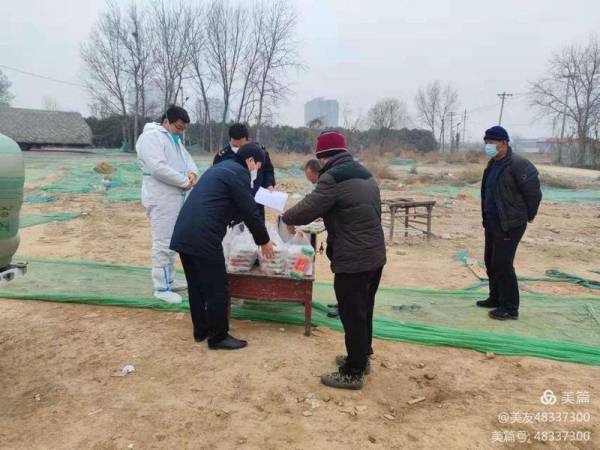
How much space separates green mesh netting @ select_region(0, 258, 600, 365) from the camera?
146 inches

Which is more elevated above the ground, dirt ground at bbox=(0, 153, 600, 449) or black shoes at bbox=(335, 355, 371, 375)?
black shoes at bbox=(335, 355, 371, 375)

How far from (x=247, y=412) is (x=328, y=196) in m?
1.37

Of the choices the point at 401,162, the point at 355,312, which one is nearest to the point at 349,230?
the point at 355,312

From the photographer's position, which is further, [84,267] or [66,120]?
[66,120]

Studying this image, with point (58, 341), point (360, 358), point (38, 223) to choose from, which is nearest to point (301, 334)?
point (360, 358)

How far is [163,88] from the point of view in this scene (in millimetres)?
37156

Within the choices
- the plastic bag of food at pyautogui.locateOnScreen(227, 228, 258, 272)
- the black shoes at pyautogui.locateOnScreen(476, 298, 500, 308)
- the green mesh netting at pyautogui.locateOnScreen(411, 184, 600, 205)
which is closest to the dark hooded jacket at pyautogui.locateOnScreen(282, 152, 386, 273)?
the plastic bag of food at pyautogui.locateOnScreen(227, 228, 258, 272)

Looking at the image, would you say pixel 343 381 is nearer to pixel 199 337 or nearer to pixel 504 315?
pixel 199 337

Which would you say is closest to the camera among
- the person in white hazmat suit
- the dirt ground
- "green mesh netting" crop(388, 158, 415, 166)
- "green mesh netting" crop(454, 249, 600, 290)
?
the dirt ground

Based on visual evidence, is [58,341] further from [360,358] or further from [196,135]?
[196,135]

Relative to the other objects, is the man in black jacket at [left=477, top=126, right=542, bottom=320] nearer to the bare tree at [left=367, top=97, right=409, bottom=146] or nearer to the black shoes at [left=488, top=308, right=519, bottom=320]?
the black shoes at [left=488, top=308, right=519, bottom=320]

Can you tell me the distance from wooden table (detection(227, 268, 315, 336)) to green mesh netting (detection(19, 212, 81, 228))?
19.4 ft

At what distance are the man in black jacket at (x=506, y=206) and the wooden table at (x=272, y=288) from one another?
1.83m

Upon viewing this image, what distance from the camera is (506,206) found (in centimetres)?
416
